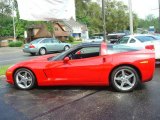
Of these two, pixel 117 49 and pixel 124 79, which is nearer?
pixel 124 79

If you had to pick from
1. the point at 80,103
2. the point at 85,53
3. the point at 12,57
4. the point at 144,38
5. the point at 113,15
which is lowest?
the point at 80,103

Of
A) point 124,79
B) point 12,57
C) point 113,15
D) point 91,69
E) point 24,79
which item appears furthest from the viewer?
point 113,15

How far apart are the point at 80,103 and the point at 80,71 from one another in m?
1.28

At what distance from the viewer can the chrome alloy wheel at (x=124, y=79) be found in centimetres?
711

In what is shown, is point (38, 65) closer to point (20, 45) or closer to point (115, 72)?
point (115, 72)

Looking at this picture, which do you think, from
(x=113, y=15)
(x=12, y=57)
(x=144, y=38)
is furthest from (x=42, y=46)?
(x=113, y=15)

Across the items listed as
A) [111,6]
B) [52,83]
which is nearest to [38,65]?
[52,83]

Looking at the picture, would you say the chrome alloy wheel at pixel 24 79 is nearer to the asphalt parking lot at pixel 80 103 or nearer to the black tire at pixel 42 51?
the asphalt parking lot at pixel 80 103

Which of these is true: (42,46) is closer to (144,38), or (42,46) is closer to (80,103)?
(144,38)

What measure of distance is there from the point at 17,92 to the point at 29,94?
0.46m

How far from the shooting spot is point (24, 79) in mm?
7738

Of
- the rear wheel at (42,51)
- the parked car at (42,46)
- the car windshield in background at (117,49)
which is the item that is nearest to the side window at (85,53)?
the car windshield in background at (117,49)

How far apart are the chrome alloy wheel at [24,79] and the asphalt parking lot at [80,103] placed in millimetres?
234

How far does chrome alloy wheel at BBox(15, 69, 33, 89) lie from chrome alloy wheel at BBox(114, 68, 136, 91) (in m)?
2.24
